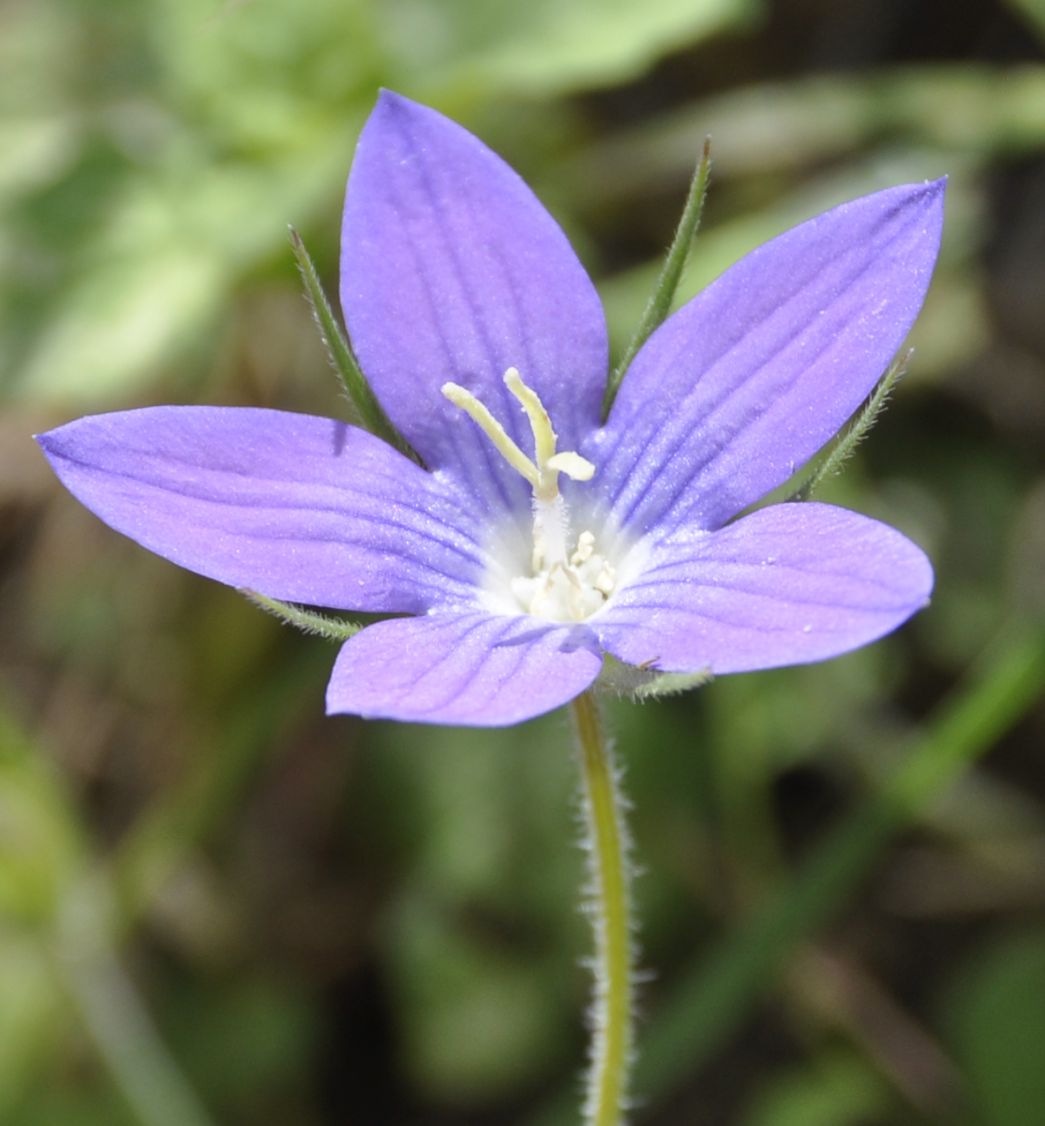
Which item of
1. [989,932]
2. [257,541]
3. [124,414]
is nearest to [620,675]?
[257,541]

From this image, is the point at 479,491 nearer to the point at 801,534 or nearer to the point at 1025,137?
the point at 801,534

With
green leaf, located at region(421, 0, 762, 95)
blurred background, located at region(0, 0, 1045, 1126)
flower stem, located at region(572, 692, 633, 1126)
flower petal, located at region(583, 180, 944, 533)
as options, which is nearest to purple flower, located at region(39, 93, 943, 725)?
flower petal, located at region(583, 180, 944, 533)

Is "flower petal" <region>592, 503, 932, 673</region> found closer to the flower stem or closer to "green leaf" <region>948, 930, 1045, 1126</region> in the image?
the flower stem

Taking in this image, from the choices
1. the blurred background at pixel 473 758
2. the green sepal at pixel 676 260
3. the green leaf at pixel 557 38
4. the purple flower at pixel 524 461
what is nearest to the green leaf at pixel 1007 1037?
the blurred background at pixel 473 758

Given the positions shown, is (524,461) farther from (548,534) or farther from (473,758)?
(473,758)

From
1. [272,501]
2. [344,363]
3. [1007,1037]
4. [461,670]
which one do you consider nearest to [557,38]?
[344,363]

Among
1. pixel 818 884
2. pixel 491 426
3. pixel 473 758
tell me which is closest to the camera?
pixel 491 426
